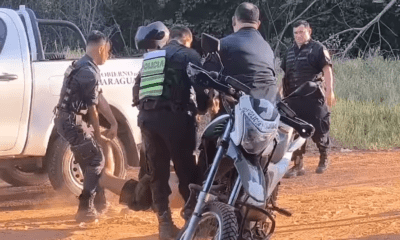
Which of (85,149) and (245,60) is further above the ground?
(245,60)

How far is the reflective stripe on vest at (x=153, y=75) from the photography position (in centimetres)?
708

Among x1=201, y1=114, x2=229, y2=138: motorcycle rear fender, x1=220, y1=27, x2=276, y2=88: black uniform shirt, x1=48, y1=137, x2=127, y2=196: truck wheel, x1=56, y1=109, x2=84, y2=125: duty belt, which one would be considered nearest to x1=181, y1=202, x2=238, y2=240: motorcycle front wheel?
x1=201, y1=114, x2=229, y2=138: motorcycle rear fender

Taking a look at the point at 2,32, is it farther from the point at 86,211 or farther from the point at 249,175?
the point at 249,175

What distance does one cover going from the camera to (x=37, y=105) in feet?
29.7

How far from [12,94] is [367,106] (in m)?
7.59

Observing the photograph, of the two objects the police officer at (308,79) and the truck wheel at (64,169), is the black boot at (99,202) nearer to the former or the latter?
A: the truck wheel at (64,169)

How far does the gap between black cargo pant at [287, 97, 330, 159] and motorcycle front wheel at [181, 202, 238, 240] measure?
5.39 m

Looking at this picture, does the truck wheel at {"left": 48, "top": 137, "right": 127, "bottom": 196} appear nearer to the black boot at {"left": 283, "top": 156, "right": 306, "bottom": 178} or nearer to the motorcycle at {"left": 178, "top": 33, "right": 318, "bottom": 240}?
the black boot at {"left": 283, "top": 156, "right": 306, "bottom": 178}

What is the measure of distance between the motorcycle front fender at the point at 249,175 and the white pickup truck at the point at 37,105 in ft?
11.7

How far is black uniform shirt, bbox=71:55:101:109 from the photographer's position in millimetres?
8086

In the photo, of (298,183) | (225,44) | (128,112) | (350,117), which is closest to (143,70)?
(225,44)

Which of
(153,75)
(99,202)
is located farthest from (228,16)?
(153,75)

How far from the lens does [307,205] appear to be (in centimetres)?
891

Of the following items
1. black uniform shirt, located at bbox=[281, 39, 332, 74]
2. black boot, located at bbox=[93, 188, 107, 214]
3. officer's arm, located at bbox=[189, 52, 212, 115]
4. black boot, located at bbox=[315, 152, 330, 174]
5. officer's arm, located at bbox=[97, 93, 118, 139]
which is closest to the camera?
officer's arm, located at bbox=[189, 52, 212, 115]
